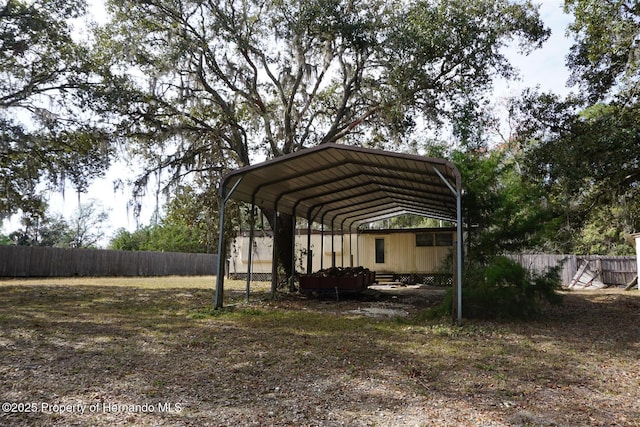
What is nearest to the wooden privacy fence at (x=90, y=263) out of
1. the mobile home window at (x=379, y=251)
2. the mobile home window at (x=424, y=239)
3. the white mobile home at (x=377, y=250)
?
the white mobile home at (x=377, y=250)

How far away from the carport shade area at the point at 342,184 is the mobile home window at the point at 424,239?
3.51 metres

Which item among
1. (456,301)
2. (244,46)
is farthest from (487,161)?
(244,46)

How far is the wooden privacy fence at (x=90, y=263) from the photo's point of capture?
1981 cm

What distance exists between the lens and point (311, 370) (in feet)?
16.6

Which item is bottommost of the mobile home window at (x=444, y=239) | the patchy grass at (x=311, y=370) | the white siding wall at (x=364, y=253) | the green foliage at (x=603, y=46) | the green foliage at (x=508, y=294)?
the patchy grass at (x=311, y=370)

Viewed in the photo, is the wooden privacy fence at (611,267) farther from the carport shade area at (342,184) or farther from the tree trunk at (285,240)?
the tree trunk at (285,240)

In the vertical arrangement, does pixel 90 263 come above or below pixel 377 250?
below

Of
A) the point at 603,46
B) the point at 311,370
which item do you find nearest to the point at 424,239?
the point at 603,46

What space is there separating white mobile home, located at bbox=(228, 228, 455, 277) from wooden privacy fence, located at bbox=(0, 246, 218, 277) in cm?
660

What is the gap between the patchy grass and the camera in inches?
147

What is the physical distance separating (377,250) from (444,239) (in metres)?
3.14

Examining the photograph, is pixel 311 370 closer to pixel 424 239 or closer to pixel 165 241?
pixel 424 239

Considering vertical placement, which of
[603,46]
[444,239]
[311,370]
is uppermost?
[603,46]

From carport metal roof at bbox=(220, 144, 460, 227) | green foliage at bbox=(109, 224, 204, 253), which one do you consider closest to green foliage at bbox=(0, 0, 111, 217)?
carport metal roof at bbox=(220, 144, 460, 227)
